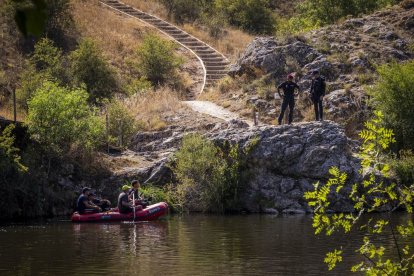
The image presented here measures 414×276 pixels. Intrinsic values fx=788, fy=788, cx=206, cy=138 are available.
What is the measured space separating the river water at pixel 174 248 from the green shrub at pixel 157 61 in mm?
20180

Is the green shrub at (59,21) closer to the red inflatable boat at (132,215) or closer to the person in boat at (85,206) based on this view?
the person in boat at (85,206)

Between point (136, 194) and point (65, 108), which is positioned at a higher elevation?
point (65, 108)

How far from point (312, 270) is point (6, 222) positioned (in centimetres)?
1425

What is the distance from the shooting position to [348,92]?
3709 centimetres

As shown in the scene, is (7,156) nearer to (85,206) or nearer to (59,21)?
(85,206)

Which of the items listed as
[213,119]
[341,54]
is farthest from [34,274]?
[341,54]

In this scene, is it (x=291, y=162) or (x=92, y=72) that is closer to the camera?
(x=291, y=162)

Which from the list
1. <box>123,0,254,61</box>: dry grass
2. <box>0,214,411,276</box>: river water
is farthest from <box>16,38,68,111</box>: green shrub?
<box>0,214,411,276</box>: river water

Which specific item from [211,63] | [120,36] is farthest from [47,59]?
[120,36]

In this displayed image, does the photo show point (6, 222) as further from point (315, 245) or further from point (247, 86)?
point (247, 86)

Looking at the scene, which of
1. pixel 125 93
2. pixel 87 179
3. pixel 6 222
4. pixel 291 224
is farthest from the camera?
pixel 125 93

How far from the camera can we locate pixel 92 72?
43.7 m

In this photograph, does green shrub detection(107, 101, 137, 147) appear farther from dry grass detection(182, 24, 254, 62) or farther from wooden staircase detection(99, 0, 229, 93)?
dry grass detection(182, 24, 254, 62)

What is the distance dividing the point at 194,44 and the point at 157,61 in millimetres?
8370
